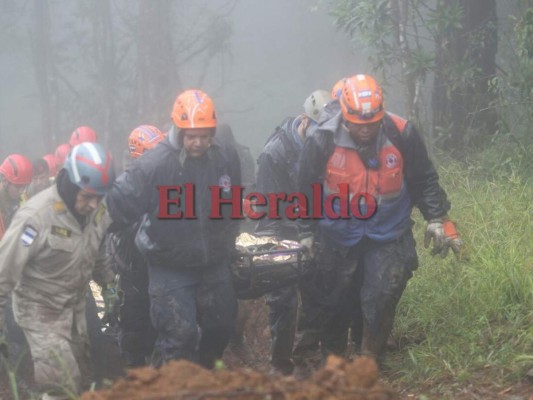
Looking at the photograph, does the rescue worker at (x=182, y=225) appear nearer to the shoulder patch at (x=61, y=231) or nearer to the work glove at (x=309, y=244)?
the shoulder patch at (x=61, y=231)

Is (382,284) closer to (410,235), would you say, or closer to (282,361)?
(410,235)

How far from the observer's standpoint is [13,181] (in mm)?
8914

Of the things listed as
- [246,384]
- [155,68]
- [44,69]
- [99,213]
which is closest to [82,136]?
[99,213]

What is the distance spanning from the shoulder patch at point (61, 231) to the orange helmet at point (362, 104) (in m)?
1.96

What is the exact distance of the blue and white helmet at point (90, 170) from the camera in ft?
16.2

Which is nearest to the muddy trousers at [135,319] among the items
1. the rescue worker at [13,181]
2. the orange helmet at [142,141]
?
the orange helmet at [142,141]

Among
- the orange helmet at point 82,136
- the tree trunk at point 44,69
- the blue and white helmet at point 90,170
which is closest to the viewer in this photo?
the blue and white helmet at point 90,170

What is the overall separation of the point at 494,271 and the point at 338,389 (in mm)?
3096

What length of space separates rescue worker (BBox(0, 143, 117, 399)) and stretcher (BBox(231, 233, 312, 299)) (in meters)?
1.22

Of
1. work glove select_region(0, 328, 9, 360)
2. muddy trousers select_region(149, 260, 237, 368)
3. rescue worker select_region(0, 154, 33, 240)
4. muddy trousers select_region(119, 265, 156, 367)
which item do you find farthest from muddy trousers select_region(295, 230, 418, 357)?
rescue worker select_region(0, 154, 33, 240)

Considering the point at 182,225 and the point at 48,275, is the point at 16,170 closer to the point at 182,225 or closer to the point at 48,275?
the point at 182,225

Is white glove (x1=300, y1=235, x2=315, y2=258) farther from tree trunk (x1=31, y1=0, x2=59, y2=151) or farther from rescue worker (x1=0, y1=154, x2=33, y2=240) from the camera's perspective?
tree trunk (x1=31, y1=0, x2=59, y2=151)

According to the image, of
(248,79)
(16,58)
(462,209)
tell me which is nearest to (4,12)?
(16,58)

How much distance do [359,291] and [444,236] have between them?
2.41 feet
